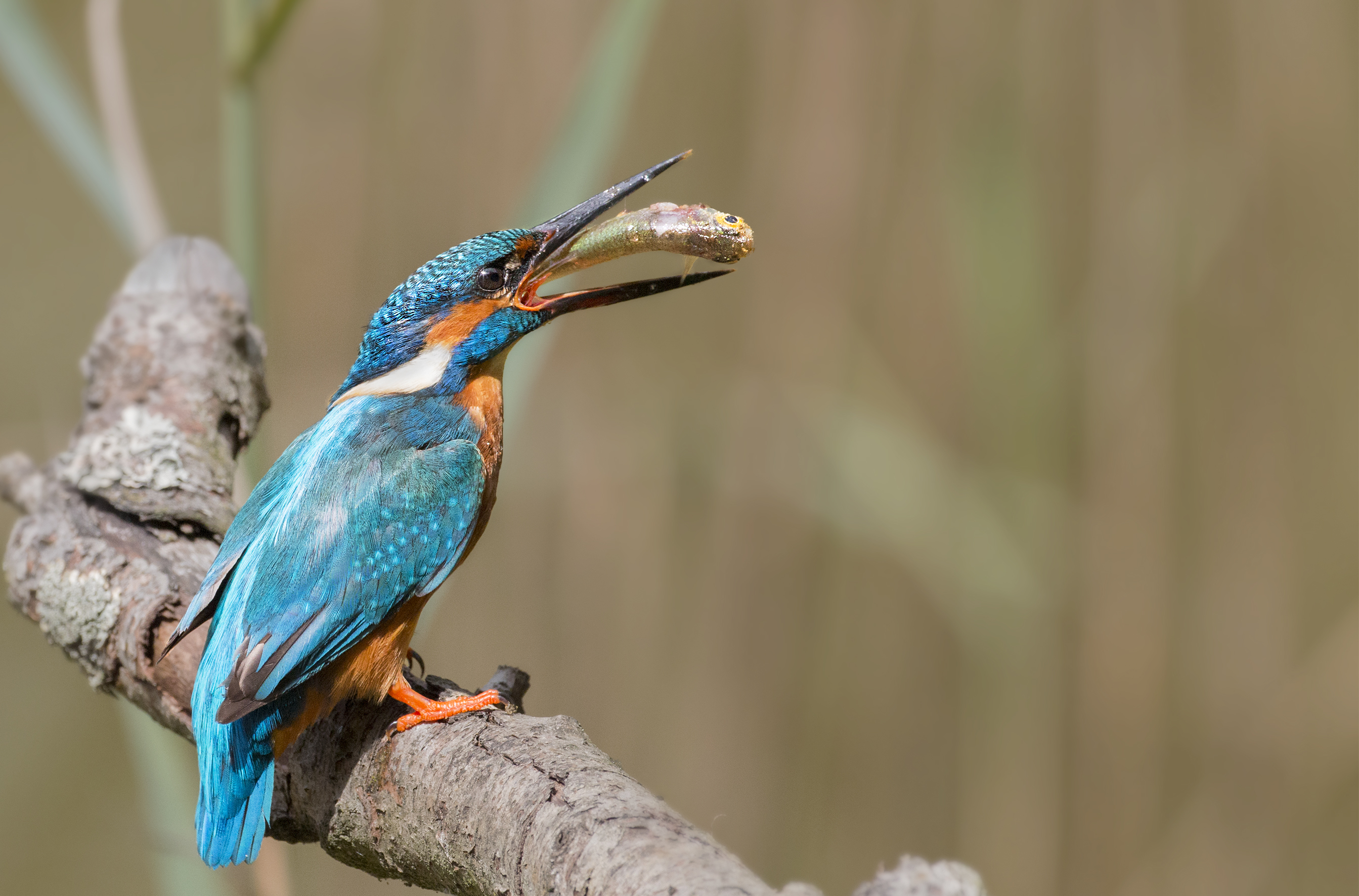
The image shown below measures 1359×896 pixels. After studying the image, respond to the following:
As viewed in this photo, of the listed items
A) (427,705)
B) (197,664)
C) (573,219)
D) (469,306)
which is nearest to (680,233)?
(573,219)

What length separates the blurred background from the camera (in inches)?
98.7

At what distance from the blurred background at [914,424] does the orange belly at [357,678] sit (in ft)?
2.04

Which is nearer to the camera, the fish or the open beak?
the fish

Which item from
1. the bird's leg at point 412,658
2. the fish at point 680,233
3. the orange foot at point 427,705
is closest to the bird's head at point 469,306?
the fish at point 680,233

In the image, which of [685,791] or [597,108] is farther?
[685,791]

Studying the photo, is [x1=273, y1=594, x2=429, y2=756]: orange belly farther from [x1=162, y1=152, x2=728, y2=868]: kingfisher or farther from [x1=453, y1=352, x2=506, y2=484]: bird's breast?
[x1=453, y1=352, x2=506, y2=484]: bird's breast

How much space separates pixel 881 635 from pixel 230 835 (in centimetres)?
173

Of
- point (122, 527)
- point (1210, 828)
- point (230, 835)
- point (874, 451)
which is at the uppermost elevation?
point (874, 451)

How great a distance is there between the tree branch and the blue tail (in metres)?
0.06

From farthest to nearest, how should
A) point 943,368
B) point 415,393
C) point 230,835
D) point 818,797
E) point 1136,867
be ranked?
point 943,368 → point 1136,867 → point 818,797 → point 415,393 → point 230,835

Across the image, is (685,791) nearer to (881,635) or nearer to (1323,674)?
(881,635)

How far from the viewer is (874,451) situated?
2.53 metres

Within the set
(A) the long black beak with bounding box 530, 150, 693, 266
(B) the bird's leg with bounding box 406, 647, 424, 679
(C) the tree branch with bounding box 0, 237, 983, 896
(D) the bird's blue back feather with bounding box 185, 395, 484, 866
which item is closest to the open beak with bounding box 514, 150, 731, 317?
(A) the long black beak with bounding box 530, 150, 693, 266

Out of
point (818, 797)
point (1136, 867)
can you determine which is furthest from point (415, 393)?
point (1136, 867)
